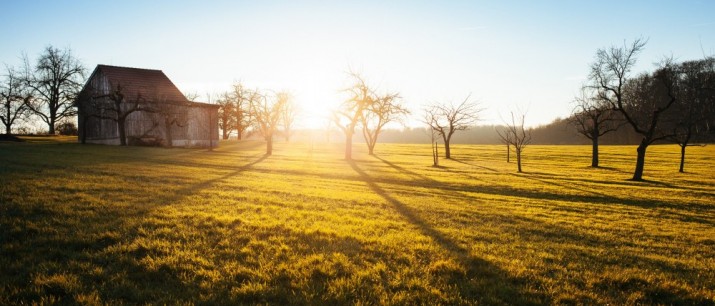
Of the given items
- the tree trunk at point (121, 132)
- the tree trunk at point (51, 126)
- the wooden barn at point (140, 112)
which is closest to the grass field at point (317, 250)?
the tree trunk at point (121, 132)

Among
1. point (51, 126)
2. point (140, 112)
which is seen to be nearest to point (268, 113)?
point (140, 112)

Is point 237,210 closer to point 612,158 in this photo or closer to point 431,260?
point 431,260

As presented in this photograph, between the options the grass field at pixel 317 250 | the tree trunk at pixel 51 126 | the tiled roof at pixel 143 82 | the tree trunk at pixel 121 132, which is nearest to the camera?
the grass field at pixel 317 250

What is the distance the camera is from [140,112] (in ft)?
134

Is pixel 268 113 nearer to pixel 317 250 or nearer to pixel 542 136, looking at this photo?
pixel 317 250

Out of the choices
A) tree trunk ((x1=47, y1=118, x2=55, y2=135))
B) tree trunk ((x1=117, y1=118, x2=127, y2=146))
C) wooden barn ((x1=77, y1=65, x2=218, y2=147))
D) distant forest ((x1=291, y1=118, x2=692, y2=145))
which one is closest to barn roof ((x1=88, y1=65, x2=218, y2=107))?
wooden barn ((x1=77, y1=65, x2=218, y2=147))

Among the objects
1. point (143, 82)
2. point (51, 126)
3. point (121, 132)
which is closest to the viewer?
point (121, 132)

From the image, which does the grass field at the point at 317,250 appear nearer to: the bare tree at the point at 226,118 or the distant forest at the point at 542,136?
the distant forest at the point at 542,136

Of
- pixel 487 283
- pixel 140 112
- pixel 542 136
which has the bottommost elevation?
pixel 487 283

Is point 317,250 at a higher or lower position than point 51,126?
lower

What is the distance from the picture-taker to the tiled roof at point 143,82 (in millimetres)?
41906

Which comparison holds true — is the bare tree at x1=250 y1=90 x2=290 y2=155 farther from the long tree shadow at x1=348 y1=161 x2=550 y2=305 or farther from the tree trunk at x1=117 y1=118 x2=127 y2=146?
the long tree shadow at x1=348 y1=161 x2=550 y2=305

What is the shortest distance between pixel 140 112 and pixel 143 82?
5.05 meters

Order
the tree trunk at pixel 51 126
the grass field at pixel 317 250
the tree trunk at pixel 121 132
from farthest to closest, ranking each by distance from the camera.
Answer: the tree trunk at pixel 51 126 < the tree trunk at pixel 121 132 < the grass field at pixel 317 250
